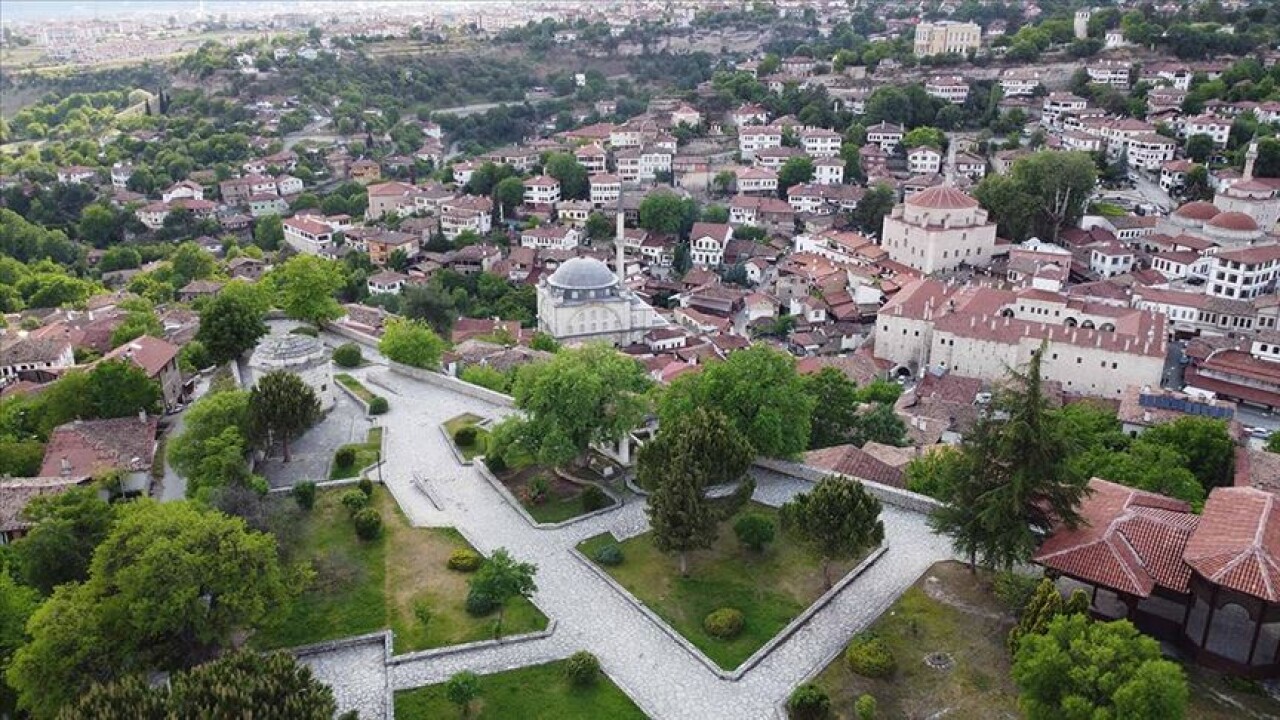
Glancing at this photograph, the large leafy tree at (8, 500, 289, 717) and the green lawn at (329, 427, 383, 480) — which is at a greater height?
the large leafy tree at (8, 500, 289, 717)

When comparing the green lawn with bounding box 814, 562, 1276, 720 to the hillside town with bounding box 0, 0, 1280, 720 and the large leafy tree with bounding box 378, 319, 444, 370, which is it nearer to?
the hillside town with bounding box 0, 0, 1280, 720

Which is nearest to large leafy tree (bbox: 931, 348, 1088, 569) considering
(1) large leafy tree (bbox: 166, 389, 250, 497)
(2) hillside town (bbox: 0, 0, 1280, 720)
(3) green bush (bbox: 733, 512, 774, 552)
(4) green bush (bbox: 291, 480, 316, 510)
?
(2) hillside town (bbox: 0, 0, 1280, 720)

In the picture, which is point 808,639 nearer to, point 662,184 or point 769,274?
point 769,274

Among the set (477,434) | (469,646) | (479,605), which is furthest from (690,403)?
(469,646)

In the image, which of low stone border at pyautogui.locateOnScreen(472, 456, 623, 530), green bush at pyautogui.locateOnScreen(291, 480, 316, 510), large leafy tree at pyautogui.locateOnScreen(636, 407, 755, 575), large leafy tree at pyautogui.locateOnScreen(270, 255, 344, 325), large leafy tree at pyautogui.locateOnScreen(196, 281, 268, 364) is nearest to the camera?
large leafy tree at pyautogui.locateOnScreen(636, 407, 755, 575)

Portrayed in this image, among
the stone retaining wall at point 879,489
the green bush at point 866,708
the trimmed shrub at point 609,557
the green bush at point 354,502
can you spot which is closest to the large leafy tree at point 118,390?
the green bush at point 354,502

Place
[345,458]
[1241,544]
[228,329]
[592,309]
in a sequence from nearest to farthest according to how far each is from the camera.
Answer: [1241,544] → [345,458] → [228,329] → [592,309]

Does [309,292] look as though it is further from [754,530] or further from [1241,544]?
[1241,544]
